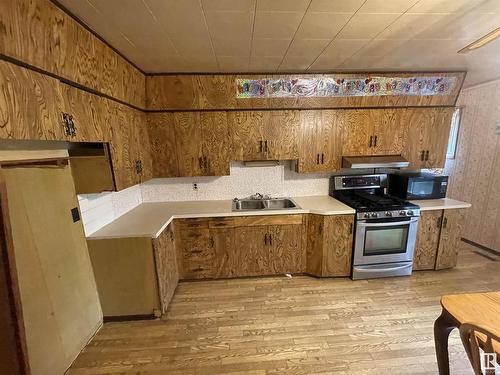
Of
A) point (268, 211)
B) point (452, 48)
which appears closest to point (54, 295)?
point (268, 211)

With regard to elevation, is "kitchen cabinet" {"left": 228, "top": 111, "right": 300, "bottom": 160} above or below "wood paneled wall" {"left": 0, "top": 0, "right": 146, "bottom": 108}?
below

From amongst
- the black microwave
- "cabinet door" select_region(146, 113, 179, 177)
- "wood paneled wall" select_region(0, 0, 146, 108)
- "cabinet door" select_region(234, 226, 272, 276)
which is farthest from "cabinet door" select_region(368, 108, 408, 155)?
"wood paneled wall" select_region(0, 0, 146, 108)

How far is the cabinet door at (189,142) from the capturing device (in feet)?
8.91

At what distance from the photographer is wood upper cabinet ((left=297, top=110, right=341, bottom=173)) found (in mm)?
2820

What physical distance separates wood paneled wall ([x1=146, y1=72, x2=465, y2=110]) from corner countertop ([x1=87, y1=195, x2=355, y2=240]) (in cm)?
125

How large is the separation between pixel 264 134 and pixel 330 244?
1588mm

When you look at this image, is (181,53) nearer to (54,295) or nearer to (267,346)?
(54,295)

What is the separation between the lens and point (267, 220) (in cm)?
269

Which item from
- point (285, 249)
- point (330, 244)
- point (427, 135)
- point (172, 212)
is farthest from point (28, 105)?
point (427, 135)

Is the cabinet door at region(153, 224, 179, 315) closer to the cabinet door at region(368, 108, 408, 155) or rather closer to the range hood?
the range hood

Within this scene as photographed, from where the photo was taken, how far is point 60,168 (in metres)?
1.76

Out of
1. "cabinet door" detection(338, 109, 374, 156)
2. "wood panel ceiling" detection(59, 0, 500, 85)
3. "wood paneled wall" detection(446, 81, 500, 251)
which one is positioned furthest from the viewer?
"wood paneled wall" detection(446, 81, 500, 251)

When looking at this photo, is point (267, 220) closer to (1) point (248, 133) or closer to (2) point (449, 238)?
(1) point (248, 133)

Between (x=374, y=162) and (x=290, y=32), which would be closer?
(x=290, y=32)
